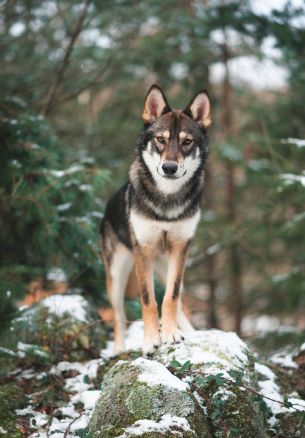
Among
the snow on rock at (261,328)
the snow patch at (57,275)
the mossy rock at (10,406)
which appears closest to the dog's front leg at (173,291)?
the mossy rock at (10,406)

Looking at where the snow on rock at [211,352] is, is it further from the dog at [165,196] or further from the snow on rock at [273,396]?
the snow on rock at [273,396]

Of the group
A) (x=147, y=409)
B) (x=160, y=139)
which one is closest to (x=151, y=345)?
(x=147, y=409)

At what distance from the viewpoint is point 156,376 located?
3473mm

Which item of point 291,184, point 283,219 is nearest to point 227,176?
point 283,219

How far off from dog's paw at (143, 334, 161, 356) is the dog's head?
4.97 ft

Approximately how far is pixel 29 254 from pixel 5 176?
3.64ft

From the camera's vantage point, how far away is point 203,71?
35.9 ft

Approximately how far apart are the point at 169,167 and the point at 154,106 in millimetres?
903

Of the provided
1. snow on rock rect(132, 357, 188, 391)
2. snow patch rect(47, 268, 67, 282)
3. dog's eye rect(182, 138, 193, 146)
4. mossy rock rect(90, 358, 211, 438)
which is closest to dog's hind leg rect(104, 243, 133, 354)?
snow patch rect(47, 268, 67, 282)

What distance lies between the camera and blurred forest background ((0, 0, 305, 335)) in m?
5.95

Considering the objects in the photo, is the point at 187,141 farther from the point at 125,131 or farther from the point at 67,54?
the point at 125,131

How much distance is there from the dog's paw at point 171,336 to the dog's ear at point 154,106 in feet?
6.96

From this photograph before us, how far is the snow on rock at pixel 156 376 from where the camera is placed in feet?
11.2

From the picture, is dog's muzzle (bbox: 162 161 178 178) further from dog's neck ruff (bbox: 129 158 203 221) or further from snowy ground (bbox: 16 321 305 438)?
snowy ground (bbox: 16 321 305 438)
